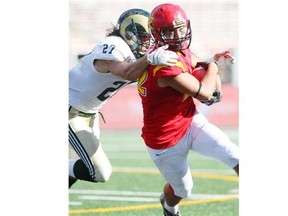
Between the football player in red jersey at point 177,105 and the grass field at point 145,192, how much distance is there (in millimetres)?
804

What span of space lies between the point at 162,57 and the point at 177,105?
36cm

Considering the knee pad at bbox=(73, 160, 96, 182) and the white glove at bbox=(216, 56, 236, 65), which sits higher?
the white glove at bbox=(216, 56, 236, 65)

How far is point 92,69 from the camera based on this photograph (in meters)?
3.29

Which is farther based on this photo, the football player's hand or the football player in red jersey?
the football player's hand

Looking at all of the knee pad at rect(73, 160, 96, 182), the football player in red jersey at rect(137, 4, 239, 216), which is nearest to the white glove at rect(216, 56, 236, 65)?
the football player in red jersey at rect(137, 4, 239, 216)

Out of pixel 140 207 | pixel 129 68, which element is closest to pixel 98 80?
pixel 129 68

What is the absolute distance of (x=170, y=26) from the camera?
265 cm

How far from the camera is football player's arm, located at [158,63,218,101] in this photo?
2643mm

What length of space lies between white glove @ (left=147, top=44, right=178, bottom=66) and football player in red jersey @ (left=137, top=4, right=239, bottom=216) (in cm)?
9

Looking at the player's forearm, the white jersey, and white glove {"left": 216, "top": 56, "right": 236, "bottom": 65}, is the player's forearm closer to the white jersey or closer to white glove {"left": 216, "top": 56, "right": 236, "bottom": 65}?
the white jersey

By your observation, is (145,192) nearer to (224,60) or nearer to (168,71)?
(224,60)
